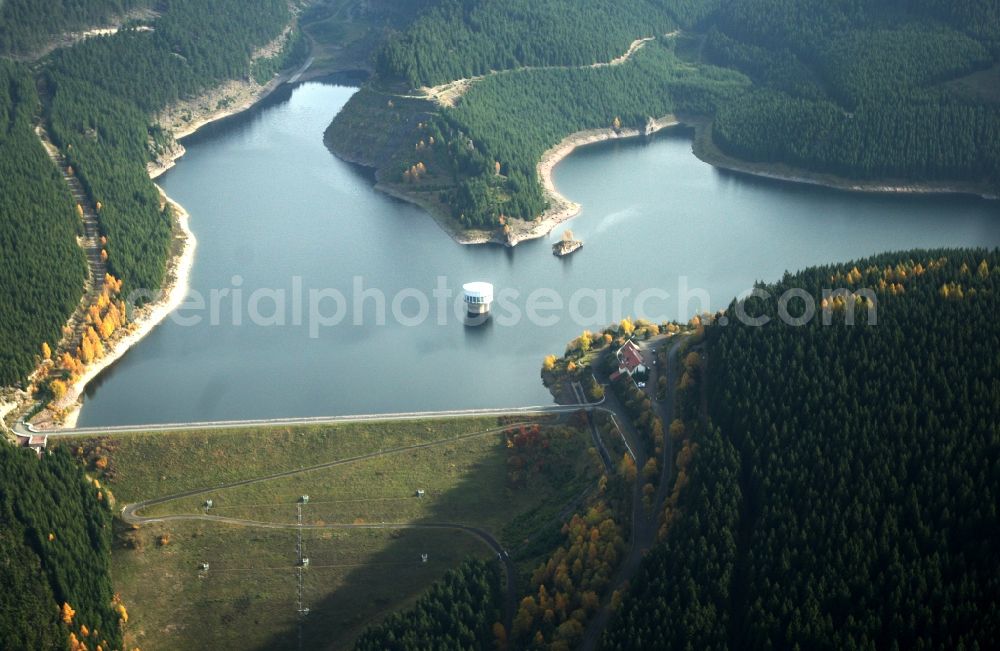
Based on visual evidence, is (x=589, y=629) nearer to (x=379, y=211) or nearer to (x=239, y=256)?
(x=239, y=256)

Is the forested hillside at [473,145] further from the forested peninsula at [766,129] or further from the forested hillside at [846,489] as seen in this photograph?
the forested hillside at [846,489]

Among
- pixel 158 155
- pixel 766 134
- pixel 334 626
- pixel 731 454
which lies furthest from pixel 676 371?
pixel 158 155

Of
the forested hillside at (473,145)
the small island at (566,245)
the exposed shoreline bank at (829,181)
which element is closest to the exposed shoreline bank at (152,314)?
the forested hillside at (473,145)

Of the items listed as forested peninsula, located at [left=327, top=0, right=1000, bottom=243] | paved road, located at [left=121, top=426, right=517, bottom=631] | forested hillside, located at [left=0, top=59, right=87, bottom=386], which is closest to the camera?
paved road, located at [left=121, top=426, right=517, bottom=631]

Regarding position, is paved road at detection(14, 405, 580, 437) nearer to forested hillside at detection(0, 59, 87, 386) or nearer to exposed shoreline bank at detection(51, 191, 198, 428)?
exposed shoreline bank at detection(51, 191, 198, 428)

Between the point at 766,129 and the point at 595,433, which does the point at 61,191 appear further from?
the point at 766,129

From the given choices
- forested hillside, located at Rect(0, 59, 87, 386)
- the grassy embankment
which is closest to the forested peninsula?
forested hillside, located at Rect(0, 59, 87, 386)
